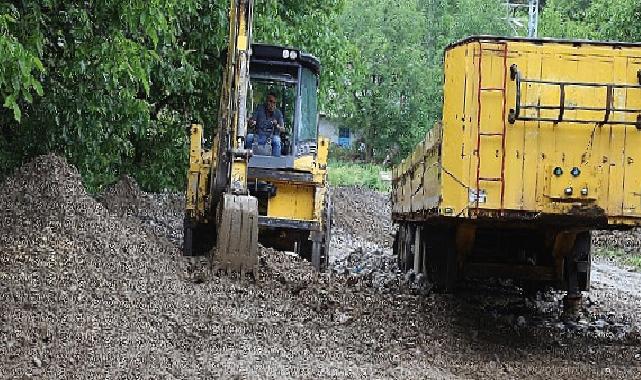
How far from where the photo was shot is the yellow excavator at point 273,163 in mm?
12133

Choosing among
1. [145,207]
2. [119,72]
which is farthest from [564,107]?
[145,207]

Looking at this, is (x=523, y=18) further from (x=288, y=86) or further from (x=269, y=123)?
(x=269, y=123)

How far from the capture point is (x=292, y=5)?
20.8 metres

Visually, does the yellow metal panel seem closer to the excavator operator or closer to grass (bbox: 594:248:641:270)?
A: the excavator operator

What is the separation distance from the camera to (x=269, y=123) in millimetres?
14055

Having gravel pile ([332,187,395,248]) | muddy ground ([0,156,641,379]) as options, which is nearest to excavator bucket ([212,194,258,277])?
muddy ground ([0,156,641,379])

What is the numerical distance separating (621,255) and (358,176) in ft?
72.4

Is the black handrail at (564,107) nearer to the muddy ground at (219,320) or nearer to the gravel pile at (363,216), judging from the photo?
the muddy ground at (219,320)

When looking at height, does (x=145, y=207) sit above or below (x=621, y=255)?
above

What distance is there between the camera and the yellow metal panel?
45.2 ft

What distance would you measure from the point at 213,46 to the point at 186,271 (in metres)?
6.88

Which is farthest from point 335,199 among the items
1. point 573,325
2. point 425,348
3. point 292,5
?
point 425,348

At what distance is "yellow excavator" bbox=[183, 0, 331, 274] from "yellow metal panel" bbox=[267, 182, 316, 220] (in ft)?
0.04

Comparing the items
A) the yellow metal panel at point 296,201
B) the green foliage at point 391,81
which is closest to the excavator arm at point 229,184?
the yellow metal panel at point 296,201
